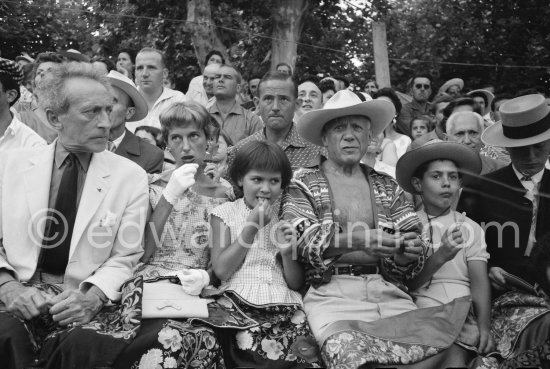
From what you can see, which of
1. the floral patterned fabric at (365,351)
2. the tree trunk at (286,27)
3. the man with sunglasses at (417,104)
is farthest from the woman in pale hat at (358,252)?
the tree trunk at (286,27)

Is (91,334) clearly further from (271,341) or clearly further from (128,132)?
(128,132)

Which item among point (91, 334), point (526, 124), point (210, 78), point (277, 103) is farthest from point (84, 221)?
point (210, 78)

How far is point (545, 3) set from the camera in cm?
1780

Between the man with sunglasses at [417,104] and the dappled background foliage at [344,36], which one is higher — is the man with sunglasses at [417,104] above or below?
below

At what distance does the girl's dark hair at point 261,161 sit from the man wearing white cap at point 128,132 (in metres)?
1.29

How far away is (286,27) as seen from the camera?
615 inches

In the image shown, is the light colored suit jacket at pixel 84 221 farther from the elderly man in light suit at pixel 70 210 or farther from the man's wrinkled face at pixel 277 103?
the man's wrinkled face at pixel 277 103

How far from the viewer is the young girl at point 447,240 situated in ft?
14.9

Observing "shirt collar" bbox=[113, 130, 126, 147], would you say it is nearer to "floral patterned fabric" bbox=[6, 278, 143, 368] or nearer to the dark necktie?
the dark necktie

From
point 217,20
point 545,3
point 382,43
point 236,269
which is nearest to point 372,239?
point 236,269

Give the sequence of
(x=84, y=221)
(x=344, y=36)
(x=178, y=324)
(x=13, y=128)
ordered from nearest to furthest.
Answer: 1. (x=178, y=324)
2. (x=84, y=221)
3. (x=13, y=128)
4. (x=344, y=36)

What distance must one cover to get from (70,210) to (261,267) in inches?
46.1

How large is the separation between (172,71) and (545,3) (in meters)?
8.95

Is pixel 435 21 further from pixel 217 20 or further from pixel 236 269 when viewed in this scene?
pixel 236 269
